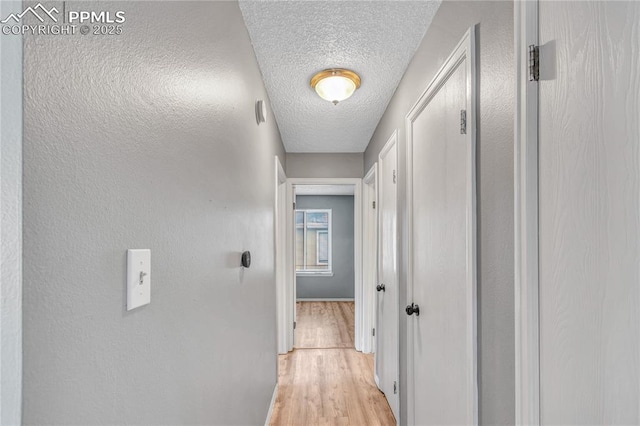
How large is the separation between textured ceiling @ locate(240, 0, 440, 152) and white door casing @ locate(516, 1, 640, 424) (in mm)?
842

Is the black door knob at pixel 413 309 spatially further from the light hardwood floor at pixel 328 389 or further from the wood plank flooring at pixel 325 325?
the wood plank flooring at pixel 325 325

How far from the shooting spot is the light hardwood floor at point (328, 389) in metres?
2.44

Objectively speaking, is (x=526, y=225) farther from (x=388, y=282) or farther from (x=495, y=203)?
(x=388, y=282)

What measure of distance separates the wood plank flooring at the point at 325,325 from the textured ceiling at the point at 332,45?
9.25ft

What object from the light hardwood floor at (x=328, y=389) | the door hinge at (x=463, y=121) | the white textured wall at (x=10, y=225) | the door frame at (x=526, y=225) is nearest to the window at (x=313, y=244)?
the light hardwood floor at (x=328, y=389)

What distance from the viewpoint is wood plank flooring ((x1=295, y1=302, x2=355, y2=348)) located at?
4.20m

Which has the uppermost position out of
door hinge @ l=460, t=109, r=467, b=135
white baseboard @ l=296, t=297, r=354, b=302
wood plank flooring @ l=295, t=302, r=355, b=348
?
door hinge @ l=460, t=109, r=467, b=135

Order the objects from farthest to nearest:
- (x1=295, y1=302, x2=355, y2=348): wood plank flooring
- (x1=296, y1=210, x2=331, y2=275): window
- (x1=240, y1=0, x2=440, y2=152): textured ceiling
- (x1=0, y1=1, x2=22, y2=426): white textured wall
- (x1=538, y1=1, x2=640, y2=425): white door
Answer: (x1=296, y1=210, x2=331, y2=275): window
(x1=295, y1=302, x2=355, y2=348): wood plank flooring
(x1=240, y1=0, x2=440, y2=152): textured ceiling
(x1=538, y1=1, x2=640, y2=425): white door
(x1=0, y1=1, x2=22, y2=426): white textured wall

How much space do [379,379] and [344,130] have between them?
2.29 m

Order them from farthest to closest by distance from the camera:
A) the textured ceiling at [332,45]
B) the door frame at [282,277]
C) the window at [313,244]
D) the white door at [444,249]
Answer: the window at [313,244] < the door frame at [282,277] < the textured ceiling at [332,45] < the white door at [444,249]

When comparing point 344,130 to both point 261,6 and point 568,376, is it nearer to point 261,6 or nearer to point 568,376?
point 261,6

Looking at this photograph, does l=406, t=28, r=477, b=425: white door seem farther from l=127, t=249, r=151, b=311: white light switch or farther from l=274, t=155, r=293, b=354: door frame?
l=274, t=155, r=293, b=354: door frame

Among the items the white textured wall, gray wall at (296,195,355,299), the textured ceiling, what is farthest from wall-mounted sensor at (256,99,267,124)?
gray wall at (296,195,355,299)

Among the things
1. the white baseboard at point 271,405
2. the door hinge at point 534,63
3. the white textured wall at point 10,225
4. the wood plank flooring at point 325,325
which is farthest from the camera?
the wood plank flooring at point 325,325
